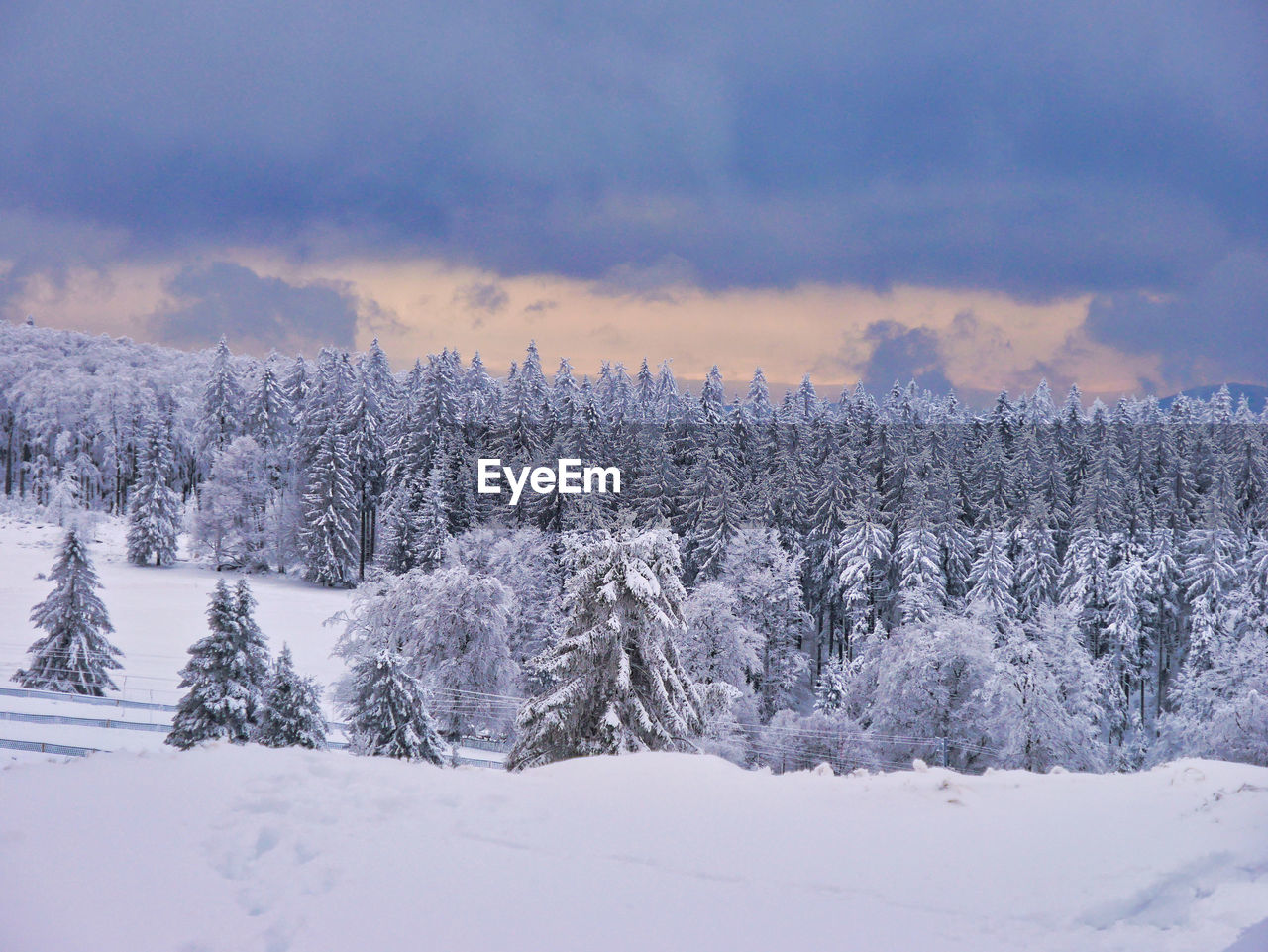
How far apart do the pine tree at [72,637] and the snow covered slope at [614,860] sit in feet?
69.3

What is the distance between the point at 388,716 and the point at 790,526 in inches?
1581

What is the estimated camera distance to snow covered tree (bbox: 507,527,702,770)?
1800 cm

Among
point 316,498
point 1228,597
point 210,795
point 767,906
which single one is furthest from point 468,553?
point 1228,597

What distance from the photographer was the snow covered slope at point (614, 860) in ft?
19.0

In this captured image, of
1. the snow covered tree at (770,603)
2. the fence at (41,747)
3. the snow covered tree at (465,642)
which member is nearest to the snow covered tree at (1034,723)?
the snow covered tree at (770,603)

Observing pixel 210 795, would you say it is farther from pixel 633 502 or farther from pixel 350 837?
pixel 633 502

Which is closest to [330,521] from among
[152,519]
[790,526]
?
[152,519]

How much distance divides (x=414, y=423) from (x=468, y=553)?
21956 mm

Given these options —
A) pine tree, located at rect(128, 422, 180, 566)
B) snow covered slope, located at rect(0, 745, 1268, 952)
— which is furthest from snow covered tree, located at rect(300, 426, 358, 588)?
snow covered slope, located at rect(0, 745, 1268, 952)

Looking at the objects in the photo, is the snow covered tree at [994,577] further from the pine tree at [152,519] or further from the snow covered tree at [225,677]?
the pine tree at [152,519]

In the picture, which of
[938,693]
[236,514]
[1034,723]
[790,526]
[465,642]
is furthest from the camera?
[236,514]

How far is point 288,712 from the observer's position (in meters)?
17.8

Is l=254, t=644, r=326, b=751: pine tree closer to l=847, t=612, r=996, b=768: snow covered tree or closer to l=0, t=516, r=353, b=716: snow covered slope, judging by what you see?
l=0, t=516, r=353, b=716: snow covered slope

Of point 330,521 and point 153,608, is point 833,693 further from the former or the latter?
point 153,608
